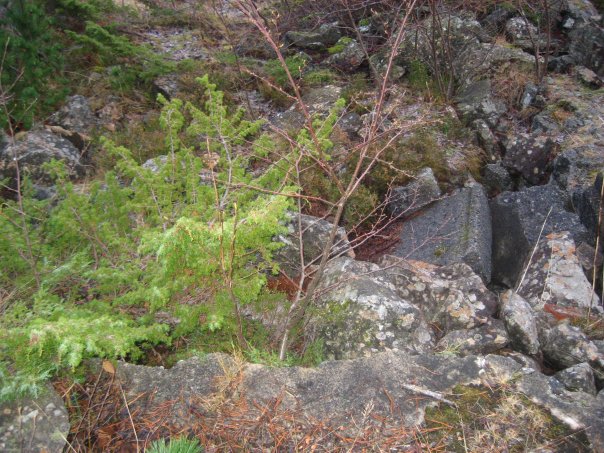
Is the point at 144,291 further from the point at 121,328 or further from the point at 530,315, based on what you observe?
the point at 530,315

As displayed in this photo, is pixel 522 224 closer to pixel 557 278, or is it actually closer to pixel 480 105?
pixel 557 278

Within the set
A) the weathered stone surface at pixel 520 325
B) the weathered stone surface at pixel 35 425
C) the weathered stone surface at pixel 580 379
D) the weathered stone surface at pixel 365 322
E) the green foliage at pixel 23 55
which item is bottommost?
the weathered stone surface at pixel 520 325

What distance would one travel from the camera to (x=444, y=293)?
397 cm

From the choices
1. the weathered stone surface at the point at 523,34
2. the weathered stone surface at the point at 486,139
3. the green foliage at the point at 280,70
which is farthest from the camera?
the weathered stone surface at the point at 523,34

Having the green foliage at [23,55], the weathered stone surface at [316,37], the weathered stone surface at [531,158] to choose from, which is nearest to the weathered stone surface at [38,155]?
the green foliage at [23,55]

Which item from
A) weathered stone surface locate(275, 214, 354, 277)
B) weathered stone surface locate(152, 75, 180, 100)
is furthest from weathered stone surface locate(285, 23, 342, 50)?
weathered stone surface locate(275, 214, 354, 277)

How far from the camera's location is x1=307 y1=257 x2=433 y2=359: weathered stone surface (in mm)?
3373

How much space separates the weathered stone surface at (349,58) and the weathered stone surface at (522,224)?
4412mm

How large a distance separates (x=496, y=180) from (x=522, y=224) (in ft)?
4.37

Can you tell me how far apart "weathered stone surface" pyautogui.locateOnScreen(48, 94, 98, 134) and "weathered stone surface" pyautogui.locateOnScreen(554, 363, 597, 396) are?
21.8ft

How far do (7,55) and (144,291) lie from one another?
466 cm

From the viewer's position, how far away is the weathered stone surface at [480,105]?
713 cm

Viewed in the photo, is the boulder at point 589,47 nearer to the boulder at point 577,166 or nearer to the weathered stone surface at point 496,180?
the boulder at point 577,166

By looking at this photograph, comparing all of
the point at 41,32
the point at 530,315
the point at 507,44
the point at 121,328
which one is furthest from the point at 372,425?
the point at 507,44
